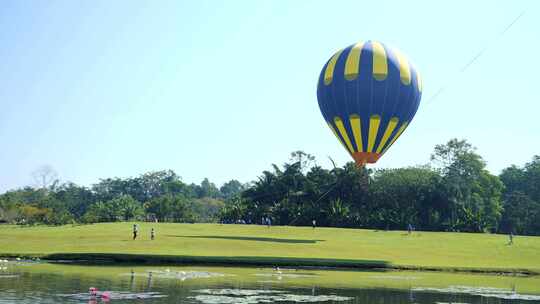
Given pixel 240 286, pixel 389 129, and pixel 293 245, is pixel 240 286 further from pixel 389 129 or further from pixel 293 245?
pixel 389 129

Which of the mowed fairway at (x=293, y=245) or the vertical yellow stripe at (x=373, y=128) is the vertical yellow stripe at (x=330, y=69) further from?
the mowed fairway at (x=293, y=245)

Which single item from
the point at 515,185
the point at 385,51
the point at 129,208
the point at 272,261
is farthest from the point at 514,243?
the point at 515,185

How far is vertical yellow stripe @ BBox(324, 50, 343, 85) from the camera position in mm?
71106

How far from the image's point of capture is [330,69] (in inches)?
2813

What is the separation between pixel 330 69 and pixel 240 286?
1413 inches

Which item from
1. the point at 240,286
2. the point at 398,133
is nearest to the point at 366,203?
the point at 398,133

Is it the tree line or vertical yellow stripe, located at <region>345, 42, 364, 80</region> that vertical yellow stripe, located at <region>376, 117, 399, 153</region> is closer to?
vertical yellow stripe, located at <region>345, 42, 364, 80</region>

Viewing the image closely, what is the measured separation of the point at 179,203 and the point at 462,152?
5460 centimetres

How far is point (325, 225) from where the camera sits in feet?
366

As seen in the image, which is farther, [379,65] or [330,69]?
[330,69]

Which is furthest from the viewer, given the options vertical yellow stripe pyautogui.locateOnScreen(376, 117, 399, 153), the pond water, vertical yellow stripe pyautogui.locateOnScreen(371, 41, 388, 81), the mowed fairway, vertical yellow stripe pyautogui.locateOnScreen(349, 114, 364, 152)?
vertical yellow stripe pyautogui.locateOnScreen(376, 117, 399, 153)

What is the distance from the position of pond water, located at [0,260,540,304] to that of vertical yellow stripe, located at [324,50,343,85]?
23436 millimetres

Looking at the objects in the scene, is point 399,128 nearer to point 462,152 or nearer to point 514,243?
point 514,243

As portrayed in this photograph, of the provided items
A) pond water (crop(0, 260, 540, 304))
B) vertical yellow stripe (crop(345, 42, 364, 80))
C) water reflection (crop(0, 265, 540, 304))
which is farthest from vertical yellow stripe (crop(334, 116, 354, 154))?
water reflection (crop(0, 265, 540, 304))
